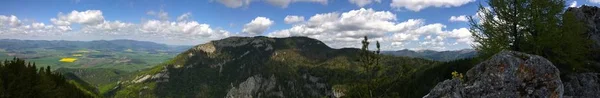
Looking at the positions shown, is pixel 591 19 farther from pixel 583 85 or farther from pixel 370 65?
pixel 370 65

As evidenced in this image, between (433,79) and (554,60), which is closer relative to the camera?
(554,60)

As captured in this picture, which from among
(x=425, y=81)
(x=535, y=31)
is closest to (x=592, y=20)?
(x=535, y=31)

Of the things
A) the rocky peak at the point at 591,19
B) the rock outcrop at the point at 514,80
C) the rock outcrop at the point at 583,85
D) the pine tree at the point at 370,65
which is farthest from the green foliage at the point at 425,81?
the pine tree at the point at 370,65

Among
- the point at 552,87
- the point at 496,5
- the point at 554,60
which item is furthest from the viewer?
the point at 496,5

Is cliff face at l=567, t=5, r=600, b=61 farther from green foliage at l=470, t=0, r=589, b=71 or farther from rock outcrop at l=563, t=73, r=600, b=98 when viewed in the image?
rock outcrop at l=563, t=73, r=600, b=98

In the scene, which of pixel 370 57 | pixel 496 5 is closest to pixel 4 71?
pixel 370 57

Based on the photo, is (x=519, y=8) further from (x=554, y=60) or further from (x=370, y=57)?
(x=370, y=57)

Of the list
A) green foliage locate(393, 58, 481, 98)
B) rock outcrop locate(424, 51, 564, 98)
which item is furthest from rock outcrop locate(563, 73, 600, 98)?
green foliage locate(393, 58, 481, 98)

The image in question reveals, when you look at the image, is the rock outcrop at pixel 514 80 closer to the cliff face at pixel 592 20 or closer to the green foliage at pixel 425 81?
the cliff face at pixel 592 20
